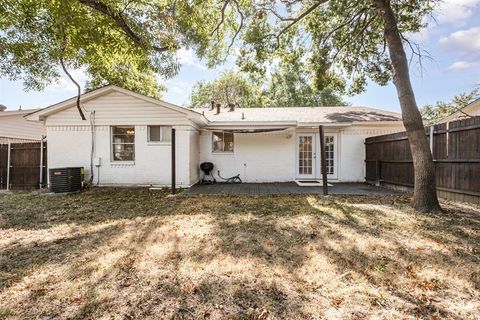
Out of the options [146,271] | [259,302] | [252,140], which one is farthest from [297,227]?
[252,140]

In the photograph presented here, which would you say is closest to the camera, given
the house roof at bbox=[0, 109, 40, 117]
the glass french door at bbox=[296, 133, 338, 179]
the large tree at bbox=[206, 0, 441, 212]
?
the large tree at bbox=[206, 0, 441, 212]

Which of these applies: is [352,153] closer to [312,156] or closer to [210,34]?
[312,156]

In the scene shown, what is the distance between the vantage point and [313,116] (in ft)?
41.2

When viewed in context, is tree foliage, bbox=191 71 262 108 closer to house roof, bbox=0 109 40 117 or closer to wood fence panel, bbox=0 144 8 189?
house roof, bbox=0 109 40 117

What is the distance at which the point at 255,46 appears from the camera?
9.98 metres

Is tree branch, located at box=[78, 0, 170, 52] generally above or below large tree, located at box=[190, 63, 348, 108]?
below

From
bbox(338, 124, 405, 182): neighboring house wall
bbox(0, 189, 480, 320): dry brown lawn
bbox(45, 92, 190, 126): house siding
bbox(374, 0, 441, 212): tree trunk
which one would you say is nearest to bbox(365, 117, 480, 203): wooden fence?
bbox(0, 189, 480, 320): dry brown lawn

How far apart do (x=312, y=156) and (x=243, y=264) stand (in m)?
9.21

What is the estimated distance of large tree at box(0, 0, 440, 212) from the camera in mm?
7180

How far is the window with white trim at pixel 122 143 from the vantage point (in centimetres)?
1025

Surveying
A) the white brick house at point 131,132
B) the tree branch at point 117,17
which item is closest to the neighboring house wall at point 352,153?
the white brick house at point 131,132

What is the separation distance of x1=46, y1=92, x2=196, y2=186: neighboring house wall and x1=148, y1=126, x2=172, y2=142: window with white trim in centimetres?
19

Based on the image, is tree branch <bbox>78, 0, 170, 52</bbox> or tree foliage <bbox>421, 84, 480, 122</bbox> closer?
tree branch <bbox>78, 0, 170, 52</bbox>

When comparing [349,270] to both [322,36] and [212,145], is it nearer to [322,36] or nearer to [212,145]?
[212,145]
